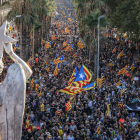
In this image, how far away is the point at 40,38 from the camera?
48375 millimetres

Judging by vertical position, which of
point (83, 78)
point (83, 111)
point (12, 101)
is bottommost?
point (83, 111)

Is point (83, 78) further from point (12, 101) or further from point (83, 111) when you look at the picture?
point (12, 101)

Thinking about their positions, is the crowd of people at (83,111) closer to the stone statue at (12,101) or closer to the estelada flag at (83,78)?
the estelada flag at (83,78)

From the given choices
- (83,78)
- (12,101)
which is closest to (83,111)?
(83,78)

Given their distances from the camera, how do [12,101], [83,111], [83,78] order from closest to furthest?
1. [12,101]
2. [83,111]
3. [83,78]

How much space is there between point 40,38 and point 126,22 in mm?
21020

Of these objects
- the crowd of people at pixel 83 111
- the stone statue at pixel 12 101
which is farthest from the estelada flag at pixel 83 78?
the stone statue at pixel 12 101

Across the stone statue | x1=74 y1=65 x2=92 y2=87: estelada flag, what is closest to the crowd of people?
x1=74 y1=65 x2=92 y2=87: estelada flag

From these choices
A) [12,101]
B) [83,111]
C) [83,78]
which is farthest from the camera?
[83,78]

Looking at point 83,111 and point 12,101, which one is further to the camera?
point 83,111

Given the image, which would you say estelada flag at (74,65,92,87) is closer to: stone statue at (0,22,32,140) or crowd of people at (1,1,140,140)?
crowd of people at (1,1,140,140)

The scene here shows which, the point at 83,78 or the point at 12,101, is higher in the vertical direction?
the point at 12,101

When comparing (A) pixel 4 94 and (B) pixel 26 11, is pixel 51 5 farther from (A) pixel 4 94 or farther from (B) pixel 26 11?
(A) pixel 4 94

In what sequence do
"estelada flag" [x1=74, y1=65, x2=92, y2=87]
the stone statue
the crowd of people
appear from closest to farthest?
the stone statue
the crowd of people
"estelada flag" [x1=74, y1=65, x2=92, y2=87]
